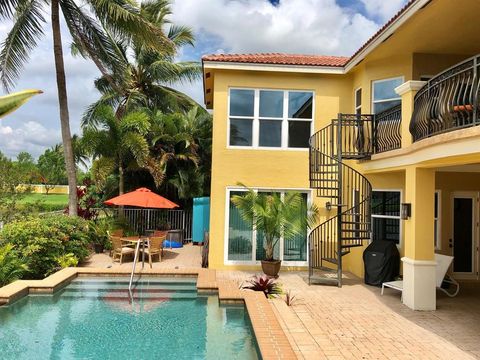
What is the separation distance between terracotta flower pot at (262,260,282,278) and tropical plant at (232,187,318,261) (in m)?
0.23

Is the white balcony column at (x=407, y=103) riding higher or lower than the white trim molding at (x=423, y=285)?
higher

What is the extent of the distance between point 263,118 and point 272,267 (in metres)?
4.64

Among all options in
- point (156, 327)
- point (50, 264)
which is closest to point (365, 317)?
point (156, 327)

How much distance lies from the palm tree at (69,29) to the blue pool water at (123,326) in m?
6.04

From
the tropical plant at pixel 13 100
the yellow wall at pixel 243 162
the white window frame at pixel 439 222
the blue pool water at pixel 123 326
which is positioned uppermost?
the yellow wall at pixel 243 162

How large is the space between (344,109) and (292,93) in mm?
1782

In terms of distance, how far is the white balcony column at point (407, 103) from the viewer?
29.0 feet

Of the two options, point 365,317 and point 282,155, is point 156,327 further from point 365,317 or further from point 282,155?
point 282,155

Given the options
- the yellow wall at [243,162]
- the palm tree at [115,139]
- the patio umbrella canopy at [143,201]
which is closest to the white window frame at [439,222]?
the yellow wall at [243,162]

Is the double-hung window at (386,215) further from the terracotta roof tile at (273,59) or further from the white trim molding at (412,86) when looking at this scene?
the terracotta roof tile at (273,59)

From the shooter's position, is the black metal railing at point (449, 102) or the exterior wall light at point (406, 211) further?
the exterior wall light at point (406, 211)

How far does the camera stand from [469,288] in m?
10.6

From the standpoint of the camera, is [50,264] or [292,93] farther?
[292,93]

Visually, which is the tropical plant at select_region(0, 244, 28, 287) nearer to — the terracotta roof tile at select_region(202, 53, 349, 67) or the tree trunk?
the tree trunk
